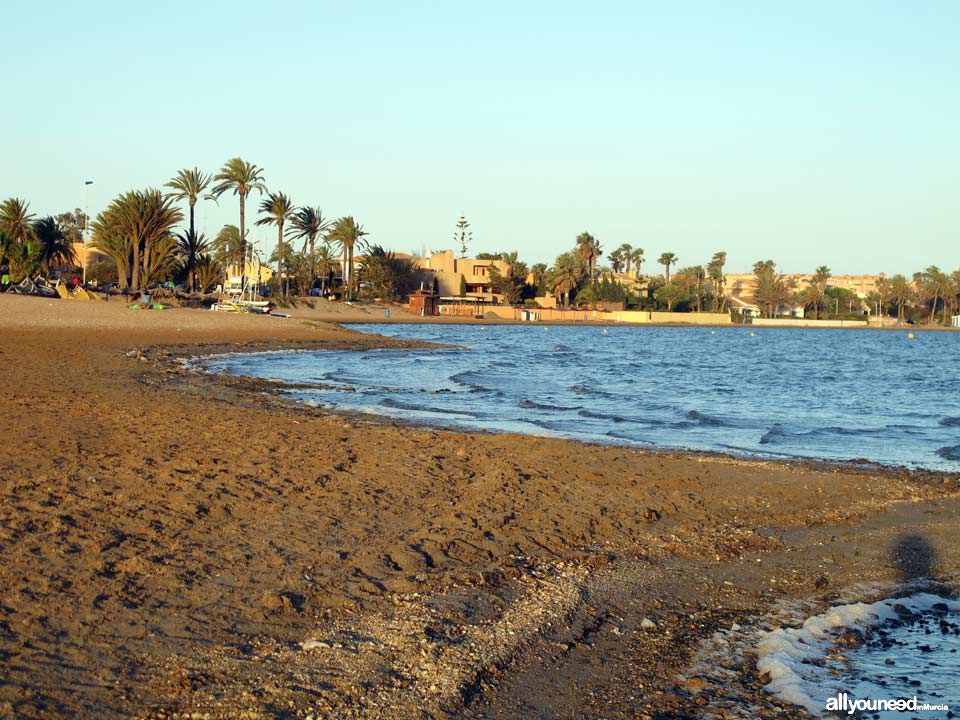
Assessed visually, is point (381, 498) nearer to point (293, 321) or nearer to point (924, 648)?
point (924, 648)

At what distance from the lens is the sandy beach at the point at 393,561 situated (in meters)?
5.49

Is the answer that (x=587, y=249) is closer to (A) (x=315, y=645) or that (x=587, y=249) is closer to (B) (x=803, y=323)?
(B) (x=803, y=323)

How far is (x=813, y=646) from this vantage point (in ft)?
22.1

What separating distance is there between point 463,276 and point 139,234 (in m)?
65.4

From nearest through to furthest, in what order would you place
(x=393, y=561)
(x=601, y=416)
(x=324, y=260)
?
(x=393, y=561), (x=601, y=416), (x=324, y=260)

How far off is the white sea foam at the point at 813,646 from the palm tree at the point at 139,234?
69.3m

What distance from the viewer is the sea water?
62.3 ft

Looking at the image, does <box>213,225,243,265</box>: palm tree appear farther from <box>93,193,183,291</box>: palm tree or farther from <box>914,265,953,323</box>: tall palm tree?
<box>914,265,953,323</box>: tall palm tree

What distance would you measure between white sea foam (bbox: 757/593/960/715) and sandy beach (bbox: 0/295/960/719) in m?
0.25

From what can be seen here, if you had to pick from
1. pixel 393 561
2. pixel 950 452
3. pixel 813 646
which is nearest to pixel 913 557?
pixel 813 646

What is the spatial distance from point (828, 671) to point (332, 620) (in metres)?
3.37

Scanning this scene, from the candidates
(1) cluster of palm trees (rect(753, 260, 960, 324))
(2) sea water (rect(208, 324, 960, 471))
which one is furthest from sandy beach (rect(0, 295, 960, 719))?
(1) cluster of palm trees (rect(753, 260, 960, 324))

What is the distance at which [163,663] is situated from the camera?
215 inches

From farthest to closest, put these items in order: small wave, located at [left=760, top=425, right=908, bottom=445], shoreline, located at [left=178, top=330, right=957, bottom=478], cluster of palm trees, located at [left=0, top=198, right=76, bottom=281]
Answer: cluster of palm trees, located at [left=0, top=198, right=76, bottom=281], small wave, located at [left=760, top=425, right=908, bottom=445], shoreline, located at [left=178, top=330, right=957, bottom=478]
